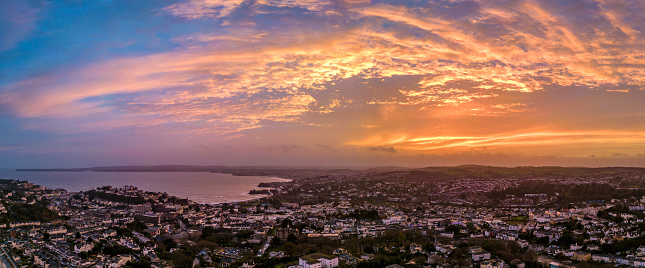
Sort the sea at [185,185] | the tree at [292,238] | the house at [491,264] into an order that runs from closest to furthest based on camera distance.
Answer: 1. the house at [491,264]
2. the tree at [292,238]
3. the sea at [185,185]

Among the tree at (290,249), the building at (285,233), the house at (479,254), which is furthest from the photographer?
the building at (285,233)

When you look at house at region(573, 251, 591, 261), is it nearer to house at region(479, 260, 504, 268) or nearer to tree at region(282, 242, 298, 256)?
house at region(479, 260, 504, 268)

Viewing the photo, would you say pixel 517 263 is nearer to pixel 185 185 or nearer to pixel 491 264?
pixel 491 264

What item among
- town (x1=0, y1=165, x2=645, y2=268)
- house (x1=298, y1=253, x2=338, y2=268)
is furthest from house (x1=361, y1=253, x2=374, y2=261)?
house (x1=298, y1=253, x2=338, y2=268)

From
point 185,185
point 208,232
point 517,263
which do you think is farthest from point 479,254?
point 185,185

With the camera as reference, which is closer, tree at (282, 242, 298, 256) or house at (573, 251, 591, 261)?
house at (573, 251, 591, 261)

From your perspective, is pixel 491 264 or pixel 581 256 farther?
pixel 581 256

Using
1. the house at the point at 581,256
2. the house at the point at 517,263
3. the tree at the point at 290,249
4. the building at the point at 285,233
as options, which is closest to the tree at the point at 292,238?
the building at the point at 285,233

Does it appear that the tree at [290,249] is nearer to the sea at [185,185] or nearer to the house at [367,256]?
the house at [367,256]

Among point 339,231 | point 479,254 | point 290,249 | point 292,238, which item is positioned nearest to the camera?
point 479,254

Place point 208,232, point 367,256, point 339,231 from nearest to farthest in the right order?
point 367,256 < point 339,231 < point 208,232
